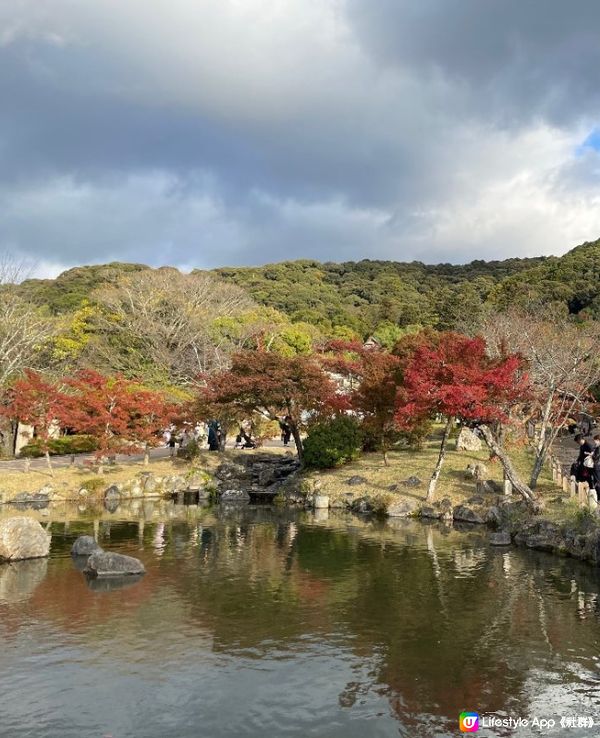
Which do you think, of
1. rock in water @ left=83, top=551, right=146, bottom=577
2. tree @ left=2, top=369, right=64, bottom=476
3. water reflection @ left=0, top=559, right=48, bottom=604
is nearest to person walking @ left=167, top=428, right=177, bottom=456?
tree @ left=2, top=369, right=64, bottom=476

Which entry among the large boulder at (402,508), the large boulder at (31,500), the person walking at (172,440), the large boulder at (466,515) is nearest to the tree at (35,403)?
the large boulder at (31,500)

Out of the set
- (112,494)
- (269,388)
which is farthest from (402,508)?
(112,494)

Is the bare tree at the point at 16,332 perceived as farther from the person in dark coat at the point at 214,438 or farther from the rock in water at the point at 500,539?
the rock in water at the point at 500,539

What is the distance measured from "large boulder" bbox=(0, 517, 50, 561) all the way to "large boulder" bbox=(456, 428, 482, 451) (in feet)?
61.7

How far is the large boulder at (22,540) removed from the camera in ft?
47.8

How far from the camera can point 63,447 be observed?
32.8 meters

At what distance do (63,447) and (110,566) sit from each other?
21088mm

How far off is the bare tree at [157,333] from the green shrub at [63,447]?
1032 centimetres

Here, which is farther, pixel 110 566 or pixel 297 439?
pixel 297 439

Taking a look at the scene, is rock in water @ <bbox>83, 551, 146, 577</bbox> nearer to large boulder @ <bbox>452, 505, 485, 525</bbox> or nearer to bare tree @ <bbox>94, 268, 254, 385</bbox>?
large boulder @ <bbox>452, 505, 485, 525</bbox>

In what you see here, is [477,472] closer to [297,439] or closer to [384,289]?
[297,439]

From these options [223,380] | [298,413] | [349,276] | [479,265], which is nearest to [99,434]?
[223,380]

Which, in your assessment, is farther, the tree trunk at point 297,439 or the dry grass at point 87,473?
the tree trunk at point 297,439

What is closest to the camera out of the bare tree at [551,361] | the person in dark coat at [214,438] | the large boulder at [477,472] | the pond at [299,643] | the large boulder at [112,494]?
the pond at [299,643]
